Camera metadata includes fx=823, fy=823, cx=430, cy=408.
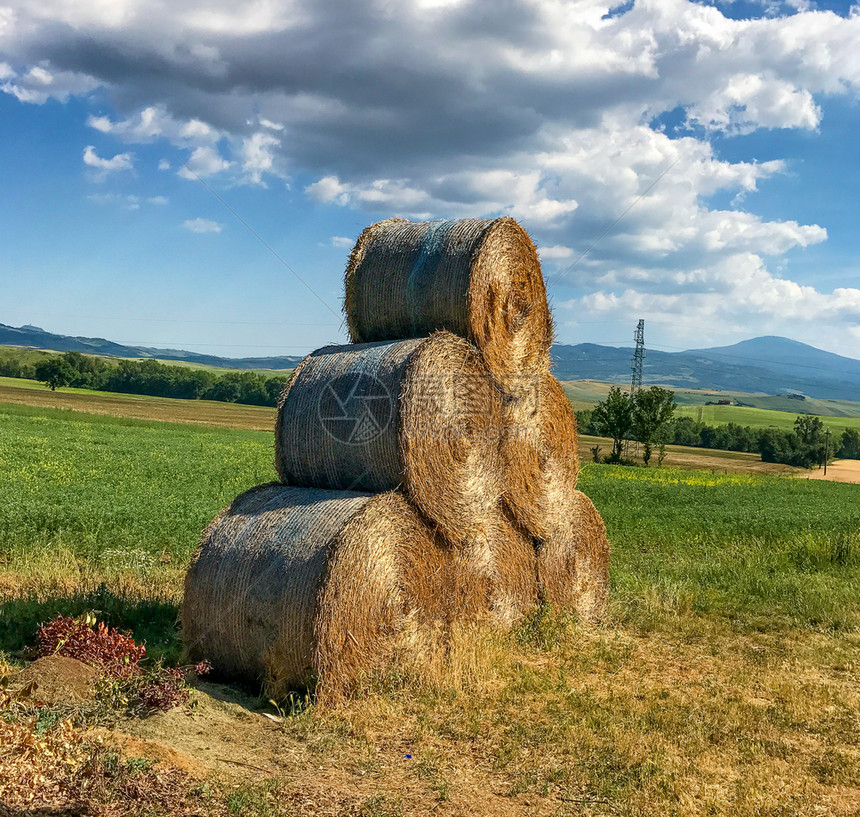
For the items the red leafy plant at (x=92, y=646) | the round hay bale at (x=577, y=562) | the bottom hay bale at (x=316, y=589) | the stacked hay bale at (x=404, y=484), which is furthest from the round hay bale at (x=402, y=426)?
the red leafy plant at (x=92, y=646)

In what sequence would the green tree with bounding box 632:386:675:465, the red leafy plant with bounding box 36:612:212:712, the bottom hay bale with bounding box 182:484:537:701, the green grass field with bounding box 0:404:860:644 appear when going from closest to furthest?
the red leafy plant with bounding box 36:612:212:712 → the bottom hay bale with bounding box 182:484:537:701 → the green grass field with bounding box 0:404:860:644 → the green tree with bounding box 632:386:675:465

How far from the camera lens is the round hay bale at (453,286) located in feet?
25.3

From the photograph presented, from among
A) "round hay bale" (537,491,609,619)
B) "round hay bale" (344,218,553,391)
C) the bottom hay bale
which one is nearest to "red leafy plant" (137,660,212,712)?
the bottom hay bale

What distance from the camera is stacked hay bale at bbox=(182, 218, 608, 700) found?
6.41 metres

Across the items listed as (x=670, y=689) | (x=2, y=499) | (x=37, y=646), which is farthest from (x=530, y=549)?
(x=2, y=499)

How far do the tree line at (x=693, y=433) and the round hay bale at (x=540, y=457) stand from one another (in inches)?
1760

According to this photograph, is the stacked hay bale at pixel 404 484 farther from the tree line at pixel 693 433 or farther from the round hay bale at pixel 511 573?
the tree line at pixel 693 433

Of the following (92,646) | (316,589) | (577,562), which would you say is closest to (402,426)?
(316,589)

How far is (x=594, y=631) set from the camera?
9.05 metres

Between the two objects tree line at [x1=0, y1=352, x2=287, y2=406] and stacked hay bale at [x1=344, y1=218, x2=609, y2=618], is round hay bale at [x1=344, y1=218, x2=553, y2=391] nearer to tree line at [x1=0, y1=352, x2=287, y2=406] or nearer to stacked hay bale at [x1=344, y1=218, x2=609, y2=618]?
stacked hay bale at [x1=344, y1=218, x2=609, y2=618]

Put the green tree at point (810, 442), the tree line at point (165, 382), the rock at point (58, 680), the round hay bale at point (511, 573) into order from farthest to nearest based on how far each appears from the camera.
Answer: the tree line at point (165, 382)
the green tree at point (810, 442)
the round hay bale at point (511, 573)
the rock at point (58, 680)

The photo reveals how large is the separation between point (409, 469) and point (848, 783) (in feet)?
12.6

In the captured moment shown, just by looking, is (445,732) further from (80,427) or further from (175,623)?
(80,427)

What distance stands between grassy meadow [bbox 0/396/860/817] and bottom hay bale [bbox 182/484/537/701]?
0.98 ft
